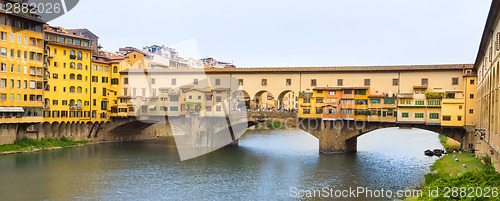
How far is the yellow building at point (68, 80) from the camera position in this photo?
1703 inches

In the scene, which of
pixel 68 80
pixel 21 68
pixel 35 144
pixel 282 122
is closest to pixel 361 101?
pixel 282 122

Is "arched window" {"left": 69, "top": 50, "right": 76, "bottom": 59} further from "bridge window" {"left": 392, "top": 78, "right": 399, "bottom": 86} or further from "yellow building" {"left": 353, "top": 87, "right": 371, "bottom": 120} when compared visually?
"bridge window" {"left": 392, "top": 78, "right": 399, "bottom": 86}

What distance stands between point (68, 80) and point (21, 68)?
768cm

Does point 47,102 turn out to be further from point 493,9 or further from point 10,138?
point 493,9

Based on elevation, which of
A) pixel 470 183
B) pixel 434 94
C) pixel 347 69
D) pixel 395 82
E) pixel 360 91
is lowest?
pixel 470 183

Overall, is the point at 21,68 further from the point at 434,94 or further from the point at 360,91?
the point at 434,94

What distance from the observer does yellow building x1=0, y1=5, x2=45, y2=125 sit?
3619 centimetres

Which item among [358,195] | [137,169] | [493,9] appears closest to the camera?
[493,9]

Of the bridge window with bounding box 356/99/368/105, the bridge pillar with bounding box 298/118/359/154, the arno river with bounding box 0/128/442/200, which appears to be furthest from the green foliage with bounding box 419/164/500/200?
the bridge pillar with bounding box 298/118/359/154

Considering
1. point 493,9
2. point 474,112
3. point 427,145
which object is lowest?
point 427,145

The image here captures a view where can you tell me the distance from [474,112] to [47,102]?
4398 centimetres

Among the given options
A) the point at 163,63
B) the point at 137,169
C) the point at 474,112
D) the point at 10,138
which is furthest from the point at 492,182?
the point at 163,63

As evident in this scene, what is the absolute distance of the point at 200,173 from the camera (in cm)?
2983

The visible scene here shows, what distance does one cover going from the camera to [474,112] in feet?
108
